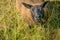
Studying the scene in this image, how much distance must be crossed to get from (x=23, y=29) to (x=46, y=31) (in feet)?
1.77

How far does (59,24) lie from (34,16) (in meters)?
0.95

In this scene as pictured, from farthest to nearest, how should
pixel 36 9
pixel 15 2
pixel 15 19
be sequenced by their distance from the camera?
pixel 15 2 → pixel 15 19 → pixel 36 9

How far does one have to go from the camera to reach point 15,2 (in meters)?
7.39

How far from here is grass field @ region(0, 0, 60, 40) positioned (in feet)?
19.4

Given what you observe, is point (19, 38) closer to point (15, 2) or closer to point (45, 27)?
point (45, 27)

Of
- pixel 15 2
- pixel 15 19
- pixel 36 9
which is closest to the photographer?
pixel 36 9

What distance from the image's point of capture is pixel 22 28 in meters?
6.13

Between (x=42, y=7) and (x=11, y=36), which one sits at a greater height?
(x=42, y=7)

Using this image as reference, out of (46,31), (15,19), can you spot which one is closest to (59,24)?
(46,31)

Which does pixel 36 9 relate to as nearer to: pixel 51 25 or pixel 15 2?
pixel 51 25

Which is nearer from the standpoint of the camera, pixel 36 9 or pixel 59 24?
pixel 36 9

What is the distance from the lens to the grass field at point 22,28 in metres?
5.91

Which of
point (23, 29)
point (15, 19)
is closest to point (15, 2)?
point (15, 19)

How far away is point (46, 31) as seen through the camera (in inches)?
241
